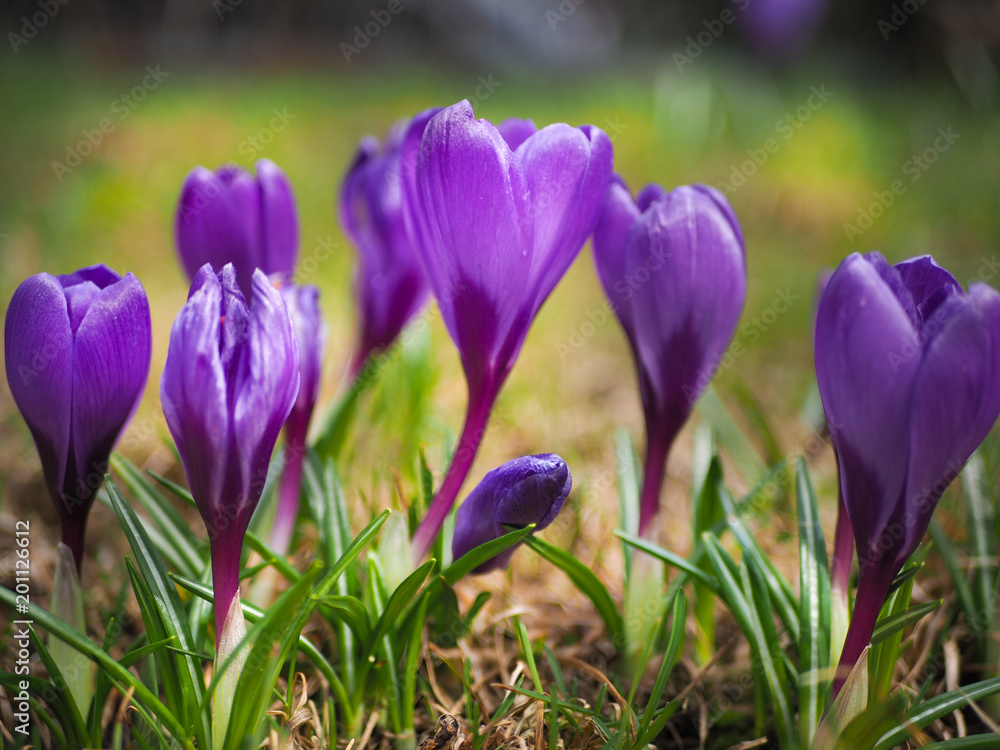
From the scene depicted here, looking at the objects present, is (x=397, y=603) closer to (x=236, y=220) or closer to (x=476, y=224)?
(x=476, y=224)

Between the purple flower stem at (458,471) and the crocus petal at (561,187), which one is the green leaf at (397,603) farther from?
the crocus petal at (561,187)

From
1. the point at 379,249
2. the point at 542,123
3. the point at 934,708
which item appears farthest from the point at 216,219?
the point at 542,123

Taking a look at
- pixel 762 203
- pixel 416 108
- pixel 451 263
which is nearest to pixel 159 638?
pixel 451 263

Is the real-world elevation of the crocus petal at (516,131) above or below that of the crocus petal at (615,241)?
above

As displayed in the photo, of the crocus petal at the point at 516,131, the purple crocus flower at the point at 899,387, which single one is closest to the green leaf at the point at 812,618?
the purple crocus flower at the point at 899,387

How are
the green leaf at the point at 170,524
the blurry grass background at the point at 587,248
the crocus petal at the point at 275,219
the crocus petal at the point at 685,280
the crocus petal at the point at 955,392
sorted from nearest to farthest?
the crocus petal at the point at 955,392, the crocus petal at the point at 685,280, the green leaf at the point at 170,524, the crocus petal at the point at 275,219, the blurry grass background at the point at 587,248

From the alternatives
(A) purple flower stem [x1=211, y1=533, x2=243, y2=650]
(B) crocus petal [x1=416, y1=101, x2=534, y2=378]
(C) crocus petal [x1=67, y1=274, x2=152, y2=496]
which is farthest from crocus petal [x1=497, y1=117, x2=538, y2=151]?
(A) purple flower stem [x1=211, y1=533, x2=243, y2=650]

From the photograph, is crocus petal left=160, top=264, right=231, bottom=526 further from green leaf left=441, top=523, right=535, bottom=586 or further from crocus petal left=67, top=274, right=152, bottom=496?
green leaf left=441, top=523, right=535, bottom=586
